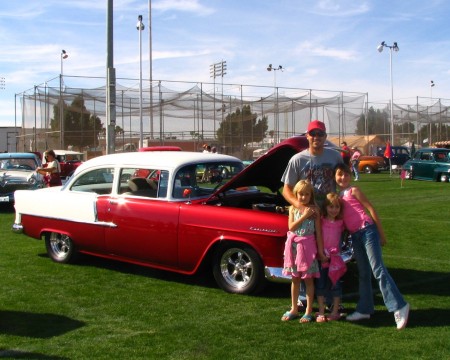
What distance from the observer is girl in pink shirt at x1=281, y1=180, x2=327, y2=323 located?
17.5ft

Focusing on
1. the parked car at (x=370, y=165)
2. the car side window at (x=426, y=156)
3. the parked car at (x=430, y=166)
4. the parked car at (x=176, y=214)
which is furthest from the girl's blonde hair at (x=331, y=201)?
the parked car at (x=370, y=165)

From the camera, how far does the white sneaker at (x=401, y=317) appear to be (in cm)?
506

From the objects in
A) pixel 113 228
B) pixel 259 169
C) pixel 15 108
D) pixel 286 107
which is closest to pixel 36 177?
pixel 113 228

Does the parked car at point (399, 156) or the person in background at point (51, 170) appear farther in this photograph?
the parked car at point (399, 156)

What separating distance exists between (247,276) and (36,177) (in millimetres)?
10255

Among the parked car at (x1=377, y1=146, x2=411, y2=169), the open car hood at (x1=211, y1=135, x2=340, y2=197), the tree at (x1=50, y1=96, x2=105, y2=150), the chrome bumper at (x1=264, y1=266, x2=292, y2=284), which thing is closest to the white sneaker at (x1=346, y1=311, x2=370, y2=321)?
the chrome bumper at (x1=264, y1=266, x2=292, y2=284)

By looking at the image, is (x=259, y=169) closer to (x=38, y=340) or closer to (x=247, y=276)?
(x=247, y=276)

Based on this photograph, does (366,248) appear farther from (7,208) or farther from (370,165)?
(370,165)

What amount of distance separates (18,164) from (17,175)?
915mm

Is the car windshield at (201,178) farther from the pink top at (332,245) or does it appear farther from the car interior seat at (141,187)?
the pink top at (332,245)

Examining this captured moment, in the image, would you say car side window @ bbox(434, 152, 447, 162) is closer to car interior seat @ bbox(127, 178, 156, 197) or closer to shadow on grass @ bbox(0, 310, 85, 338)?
car interior seat @ bbox(127, 178, 156, 197)

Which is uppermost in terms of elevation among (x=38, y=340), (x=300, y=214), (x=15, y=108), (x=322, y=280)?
(x=15, y=108)

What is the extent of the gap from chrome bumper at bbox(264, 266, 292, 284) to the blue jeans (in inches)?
29.6

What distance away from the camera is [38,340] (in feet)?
16.3
